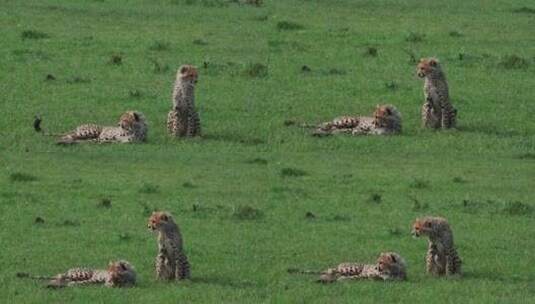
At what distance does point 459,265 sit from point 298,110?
342 inches

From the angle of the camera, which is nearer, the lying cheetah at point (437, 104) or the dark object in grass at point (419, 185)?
the dark object in grass at point (419, 185)

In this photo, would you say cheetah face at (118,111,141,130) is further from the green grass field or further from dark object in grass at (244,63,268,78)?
dark object in grass at (244,63,268,78)

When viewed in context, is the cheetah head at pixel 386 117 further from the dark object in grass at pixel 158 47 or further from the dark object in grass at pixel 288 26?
the dark object in grass at pixel 288 26

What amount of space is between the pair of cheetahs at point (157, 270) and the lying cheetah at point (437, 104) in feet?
26.5

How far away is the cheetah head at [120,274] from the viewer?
2389 cm

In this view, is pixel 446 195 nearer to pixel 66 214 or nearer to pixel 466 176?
pixel 466 176

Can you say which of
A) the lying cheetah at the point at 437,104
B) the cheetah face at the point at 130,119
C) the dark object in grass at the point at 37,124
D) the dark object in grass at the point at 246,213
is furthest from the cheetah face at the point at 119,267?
the lying cheetah at the point at 437,104

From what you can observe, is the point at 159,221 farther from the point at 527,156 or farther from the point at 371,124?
the point at 371,124

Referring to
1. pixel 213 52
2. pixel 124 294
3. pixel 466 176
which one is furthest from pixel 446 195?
pixel 213 52

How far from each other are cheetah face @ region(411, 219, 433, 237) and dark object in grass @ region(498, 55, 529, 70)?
11081 mm

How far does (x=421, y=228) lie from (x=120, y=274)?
3.21m

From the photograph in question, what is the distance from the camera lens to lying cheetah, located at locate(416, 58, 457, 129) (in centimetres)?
3203

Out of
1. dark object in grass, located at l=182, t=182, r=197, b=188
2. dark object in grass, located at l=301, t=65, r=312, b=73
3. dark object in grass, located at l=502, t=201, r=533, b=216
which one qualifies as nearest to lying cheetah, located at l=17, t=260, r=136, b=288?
dark object in grass, located at l=182, t=182, r=197, b=188

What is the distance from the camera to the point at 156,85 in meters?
34.8
